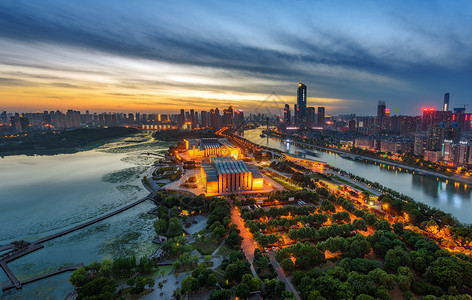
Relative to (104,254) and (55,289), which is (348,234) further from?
(55,289)

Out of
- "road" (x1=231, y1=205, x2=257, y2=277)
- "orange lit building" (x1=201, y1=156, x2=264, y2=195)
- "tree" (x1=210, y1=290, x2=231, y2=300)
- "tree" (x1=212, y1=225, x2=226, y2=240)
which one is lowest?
"road" (x1=231, y1=205, x2=257, y2=277)

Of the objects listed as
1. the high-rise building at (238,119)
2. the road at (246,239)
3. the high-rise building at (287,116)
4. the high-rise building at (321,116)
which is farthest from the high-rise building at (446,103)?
the road at (246,239)

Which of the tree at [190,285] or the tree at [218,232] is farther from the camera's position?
the tree at [218,232]

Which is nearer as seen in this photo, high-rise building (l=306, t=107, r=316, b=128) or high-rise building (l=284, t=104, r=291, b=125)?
high-rise building (l=284, t=104, r=291, b=125)

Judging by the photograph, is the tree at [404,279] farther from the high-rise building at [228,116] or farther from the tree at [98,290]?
the high-rise building at [228,116]

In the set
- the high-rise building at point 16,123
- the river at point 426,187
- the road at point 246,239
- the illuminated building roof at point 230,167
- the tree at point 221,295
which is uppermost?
the high-rise building at point 16,123

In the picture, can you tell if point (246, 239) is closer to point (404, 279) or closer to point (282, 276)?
point (282, 276)

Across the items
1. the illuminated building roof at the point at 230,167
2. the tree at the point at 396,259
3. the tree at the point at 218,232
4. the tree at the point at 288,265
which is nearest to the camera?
the tree at the point at 288,265

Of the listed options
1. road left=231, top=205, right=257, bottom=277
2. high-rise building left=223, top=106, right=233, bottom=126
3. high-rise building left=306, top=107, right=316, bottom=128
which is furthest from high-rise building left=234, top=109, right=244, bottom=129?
road left=231, top=205, right=257, bottom=277

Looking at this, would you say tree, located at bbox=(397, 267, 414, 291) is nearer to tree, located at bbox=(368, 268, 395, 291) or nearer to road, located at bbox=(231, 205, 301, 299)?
tree, located at bbox=(368, 268, 395, 291)
